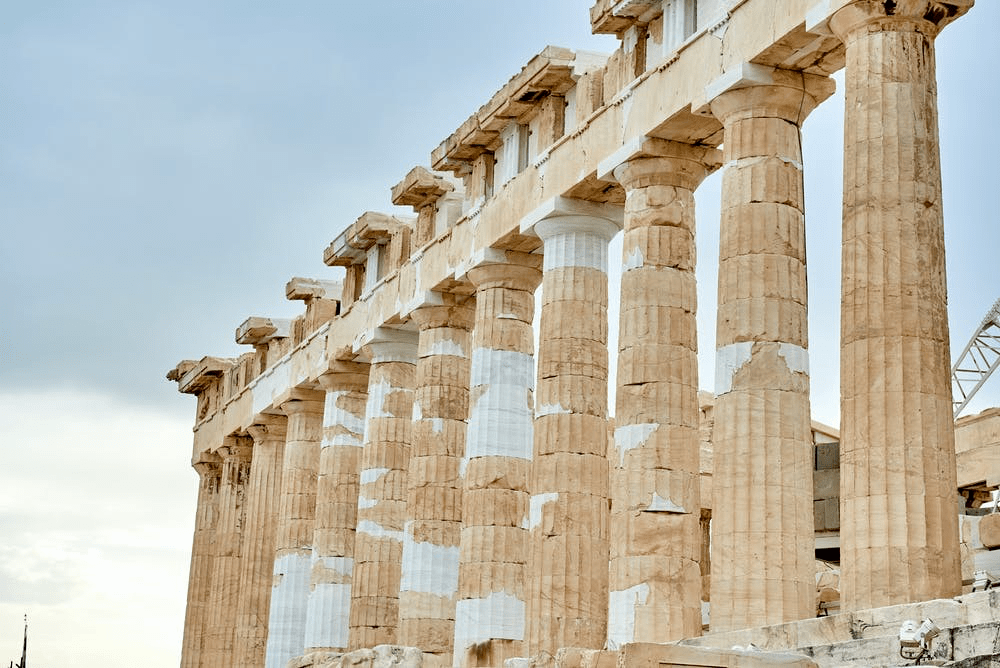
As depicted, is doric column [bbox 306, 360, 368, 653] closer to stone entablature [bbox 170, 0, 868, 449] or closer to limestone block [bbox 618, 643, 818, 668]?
stone entablature [bbox 170, 0, 868, 449]

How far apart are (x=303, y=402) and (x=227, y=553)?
8.85 meters

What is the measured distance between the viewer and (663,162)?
28953 mm

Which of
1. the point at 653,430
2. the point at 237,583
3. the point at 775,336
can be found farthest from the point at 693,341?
the point at 237,583

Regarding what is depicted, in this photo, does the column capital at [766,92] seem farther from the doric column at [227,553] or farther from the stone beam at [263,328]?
the doric column at [227,553]

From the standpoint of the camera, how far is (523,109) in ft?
111

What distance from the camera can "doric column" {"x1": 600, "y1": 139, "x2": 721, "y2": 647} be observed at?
2656 centimetres

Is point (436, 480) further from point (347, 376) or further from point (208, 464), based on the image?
point (208, 464)

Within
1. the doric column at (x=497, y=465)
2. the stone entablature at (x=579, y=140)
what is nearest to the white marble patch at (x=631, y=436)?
the stone entablature at (x=579, y=140)

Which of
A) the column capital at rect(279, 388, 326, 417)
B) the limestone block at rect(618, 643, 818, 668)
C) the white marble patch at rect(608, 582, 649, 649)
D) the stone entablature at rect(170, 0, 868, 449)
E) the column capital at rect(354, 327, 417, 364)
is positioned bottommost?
the limestone block at rect(618, 643, 818, 668)

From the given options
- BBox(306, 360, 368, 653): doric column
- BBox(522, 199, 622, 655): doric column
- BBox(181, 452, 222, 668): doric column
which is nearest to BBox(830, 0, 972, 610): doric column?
BBox(522, 199, 622, 655): doric column

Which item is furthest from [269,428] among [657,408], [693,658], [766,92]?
[693,658]

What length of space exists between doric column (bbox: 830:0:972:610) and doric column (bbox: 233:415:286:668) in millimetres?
28109

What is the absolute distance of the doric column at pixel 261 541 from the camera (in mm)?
48031

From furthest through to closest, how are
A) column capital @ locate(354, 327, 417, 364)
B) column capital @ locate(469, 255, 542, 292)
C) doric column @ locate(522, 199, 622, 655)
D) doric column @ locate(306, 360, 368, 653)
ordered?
doric column @ locate(306, 360, 368, 653) → column capital @ locate(354, 327, 417, 364) → column capital @ locate(469, 255, 542, 292) → doric column @ locate(522, 199, 622, 655)
